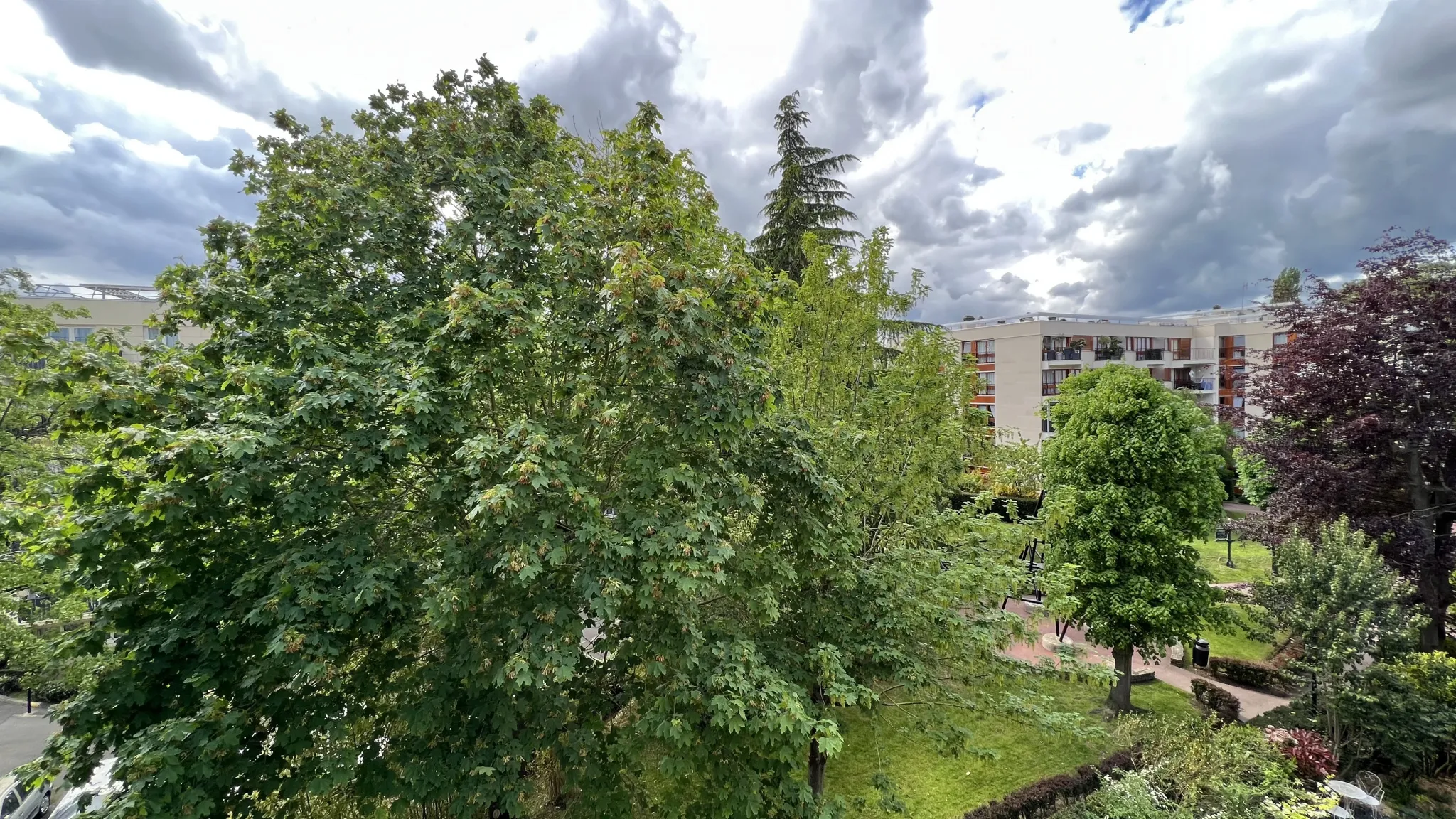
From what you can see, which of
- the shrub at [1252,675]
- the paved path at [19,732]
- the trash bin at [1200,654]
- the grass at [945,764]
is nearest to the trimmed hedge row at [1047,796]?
the grass at [945,764]

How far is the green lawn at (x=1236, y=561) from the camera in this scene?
75.8 ft

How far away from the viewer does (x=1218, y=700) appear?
1223 centimetres

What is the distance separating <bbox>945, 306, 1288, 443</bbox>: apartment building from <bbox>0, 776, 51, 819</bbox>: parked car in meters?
38.3

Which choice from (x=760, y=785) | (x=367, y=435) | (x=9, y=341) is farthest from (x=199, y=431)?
(x=760, y=785)

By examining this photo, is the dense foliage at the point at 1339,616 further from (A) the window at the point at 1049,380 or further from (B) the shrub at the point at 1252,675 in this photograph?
(A) the window at the point at 1049,380

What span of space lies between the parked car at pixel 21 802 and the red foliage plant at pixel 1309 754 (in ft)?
70.4

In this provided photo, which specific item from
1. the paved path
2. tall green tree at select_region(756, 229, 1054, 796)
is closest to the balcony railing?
tall green tree at select_region(756, 229, 1054, 796)

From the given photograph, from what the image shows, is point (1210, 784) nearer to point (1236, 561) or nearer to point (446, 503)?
point (446, 503)

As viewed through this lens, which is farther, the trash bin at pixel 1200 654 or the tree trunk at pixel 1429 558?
the trash bin at pixel 1200 654

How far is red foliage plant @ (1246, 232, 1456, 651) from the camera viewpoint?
486 inches

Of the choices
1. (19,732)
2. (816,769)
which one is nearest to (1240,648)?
(816,769)

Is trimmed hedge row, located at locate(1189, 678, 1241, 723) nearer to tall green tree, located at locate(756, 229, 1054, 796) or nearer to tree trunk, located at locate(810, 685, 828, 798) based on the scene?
tall green tree, located at locate(756, 229, 1054, 796)

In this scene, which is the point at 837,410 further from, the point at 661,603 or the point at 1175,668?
the point at 1175,668

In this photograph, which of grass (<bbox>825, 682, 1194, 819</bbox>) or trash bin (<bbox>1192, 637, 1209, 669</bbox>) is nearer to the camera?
grass (<bbox>825, 682, 1194, 819</bbox>)
